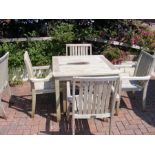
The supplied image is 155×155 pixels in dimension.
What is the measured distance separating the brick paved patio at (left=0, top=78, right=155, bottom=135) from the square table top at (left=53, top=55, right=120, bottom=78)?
0.81 m

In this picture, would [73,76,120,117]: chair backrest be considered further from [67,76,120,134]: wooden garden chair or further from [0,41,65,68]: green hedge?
[0,41,65,68]: green hedge

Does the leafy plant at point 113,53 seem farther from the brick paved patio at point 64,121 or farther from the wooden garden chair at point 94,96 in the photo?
the wooden garden chair at point 94,96

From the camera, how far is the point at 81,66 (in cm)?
433

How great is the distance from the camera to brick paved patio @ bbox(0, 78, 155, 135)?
152 inches

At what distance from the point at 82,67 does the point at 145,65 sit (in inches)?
46.2

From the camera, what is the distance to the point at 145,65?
15.0 feet

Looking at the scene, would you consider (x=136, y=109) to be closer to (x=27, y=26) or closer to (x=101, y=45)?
(x=101, y=45)

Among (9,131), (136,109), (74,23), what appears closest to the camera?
(9,131)

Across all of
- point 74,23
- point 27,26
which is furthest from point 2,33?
point 74,23

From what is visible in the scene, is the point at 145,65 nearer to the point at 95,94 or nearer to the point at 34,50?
the point at 95,94

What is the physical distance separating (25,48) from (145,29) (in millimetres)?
3360

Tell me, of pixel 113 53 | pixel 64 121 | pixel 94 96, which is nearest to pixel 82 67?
pixel 64 121

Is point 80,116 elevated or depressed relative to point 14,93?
elevated

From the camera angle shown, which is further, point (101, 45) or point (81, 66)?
point (101, 45)
